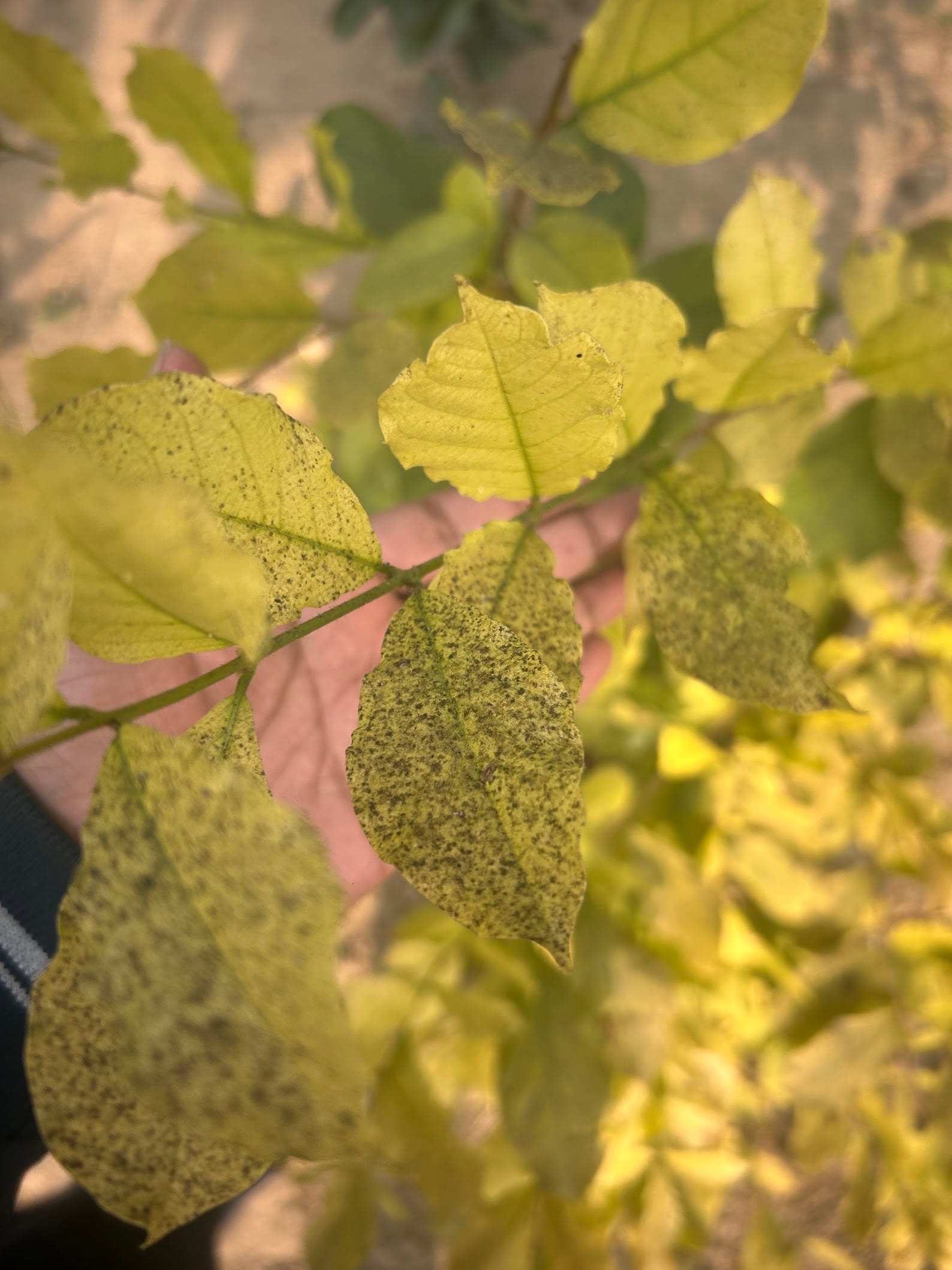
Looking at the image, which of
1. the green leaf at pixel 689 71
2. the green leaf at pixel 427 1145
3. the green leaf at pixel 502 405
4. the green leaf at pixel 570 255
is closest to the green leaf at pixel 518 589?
the green leaf at pixel 502 405

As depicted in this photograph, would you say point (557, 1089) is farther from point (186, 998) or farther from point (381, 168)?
point (381, 168)

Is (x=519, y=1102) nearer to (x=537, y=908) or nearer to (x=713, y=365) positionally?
(x=537, y=908)

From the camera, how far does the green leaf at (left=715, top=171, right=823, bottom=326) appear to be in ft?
2.18

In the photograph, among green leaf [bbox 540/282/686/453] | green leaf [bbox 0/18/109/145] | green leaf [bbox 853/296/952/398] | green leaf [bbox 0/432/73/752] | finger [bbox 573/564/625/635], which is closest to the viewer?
green leaf [bbox 0/432/73/752]

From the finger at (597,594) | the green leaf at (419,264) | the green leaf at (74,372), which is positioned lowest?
the finger at (597,594)

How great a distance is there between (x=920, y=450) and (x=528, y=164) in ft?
1.66

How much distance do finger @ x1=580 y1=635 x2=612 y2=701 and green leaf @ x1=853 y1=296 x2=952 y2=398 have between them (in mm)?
516

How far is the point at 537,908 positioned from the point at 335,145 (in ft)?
3.48

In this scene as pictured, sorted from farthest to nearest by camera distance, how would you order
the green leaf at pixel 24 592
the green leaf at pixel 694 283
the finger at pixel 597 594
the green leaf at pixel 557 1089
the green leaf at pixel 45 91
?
the finger at pixel 597 594, the green leaf at pixel 694 283, the green leaf at pixel 557 1089, the green leaf at pixel 45 91, the green leaf at pixel 24 592

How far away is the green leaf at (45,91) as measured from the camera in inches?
30.6

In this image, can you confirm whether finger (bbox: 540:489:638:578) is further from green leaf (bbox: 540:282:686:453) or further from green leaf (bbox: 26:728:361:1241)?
green leaf (bbox: 26:728:361:1241)

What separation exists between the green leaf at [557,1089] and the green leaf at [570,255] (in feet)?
2.64

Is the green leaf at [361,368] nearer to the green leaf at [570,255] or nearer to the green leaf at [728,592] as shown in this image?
the green leaf at [570,255]

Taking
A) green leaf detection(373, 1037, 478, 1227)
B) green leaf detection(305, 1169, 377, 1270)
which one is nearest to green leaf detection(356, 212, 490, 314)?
green leaf detection(373, 1037, 478, 1227)
